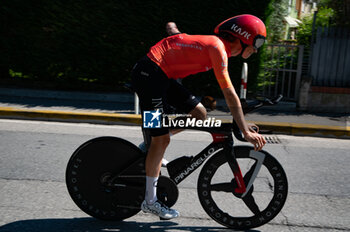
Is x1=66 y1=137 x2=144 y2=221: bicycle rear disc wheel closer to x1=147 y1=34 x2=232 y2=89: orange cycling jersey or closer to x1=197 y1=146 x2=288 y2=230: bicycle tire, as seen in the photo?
Answer: x1=197 y1=146 x2=288 y2=230: bicycle tire

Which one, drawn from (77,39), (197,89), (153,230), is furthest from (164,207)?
(77,39)

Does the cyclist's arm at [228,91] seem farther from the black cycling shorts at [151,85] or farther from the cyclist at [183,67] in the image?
the black cycling shorts at [151,85]

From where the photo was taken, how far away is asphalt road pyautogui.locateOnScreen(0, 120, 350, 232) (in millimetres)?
3453

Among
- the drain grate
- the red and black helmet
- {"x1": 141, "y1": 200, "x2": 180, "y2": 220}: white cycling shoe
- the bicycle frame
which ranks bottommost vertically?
the drain grate

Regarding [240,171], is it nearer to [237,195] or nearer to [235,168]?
[235,168]

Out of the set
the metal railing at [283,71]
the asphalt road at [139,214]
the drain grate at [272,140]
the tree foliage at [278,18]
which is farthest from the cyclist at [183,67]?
the tree foliage at [278,18]

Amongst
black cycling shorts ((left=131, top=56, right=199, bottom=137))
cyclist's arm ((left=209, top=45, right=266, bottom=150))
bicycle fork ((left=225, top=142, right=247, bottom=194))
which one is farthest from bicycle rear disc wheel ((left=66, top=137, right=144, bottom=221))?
cyclist's arm ((left=209, top=45, right=266, bottom=150))

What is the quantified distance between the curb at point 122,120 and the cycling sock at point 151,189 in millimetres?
4435

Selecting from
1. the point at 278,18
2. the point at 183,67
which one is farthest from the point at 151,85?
the point at 278,18

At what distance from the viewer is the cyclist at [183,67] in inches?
114

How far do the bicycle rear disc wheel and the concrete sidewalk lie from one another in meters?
4.25

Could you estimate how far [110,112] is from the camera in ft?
27.1

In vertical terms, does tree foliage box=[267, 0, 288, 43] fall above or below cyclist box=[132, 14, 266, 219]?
above

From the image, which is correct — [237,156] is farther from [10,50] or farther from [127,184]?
[10,50]
